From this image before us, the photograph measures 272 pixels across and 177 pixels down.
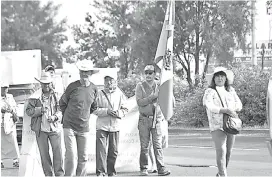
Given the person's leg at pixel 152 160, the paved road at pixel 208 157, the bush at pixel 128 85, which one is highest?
the bush at pixel 128 85

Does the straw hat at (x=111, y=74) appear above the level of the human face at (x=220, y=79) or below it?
above

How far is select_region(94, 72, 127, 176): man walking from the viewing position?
435 inches

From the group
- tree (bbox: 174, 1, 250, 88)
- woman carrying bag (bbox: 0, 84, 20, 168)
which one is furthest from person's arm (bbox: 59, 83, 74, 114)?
tree (bbox: 174, 1, 250, 88)

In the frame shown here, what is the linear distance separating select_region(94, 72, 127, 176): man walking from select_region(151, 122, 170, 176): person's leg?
0.62 metres

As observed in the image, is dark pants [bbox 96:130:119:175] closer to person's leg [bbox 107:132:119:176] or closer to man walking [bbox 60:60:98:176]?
person's leg [bbox 107:132:119:176]

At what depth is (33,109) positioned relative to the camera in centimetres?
1053

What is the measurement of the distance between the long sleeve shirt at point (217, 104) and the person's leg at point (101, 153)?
1.82 metres

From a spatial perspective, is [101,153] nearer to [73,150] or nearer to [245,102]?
[73,150]

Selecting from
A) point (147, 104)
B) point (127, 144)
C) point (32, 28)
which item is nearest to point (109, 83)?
point (147, 104)

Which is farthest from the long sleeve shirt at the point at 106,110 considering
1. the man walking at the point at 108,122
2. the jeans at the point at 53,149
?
the jeans at the point at 53,149

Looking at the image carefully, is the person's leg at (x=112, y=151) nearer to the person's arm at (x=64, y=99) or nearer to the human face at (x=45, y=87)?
the person's arm at (x=64, y=99)

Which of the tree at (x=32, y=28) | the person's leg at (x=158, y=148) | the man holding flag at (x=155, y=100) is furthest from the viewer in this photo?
the tree at (x=32, y=28)

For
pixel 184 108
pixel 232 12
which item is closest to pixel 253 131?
pixel 184 108

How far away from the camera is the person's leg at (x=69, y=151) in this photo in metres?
10.3
